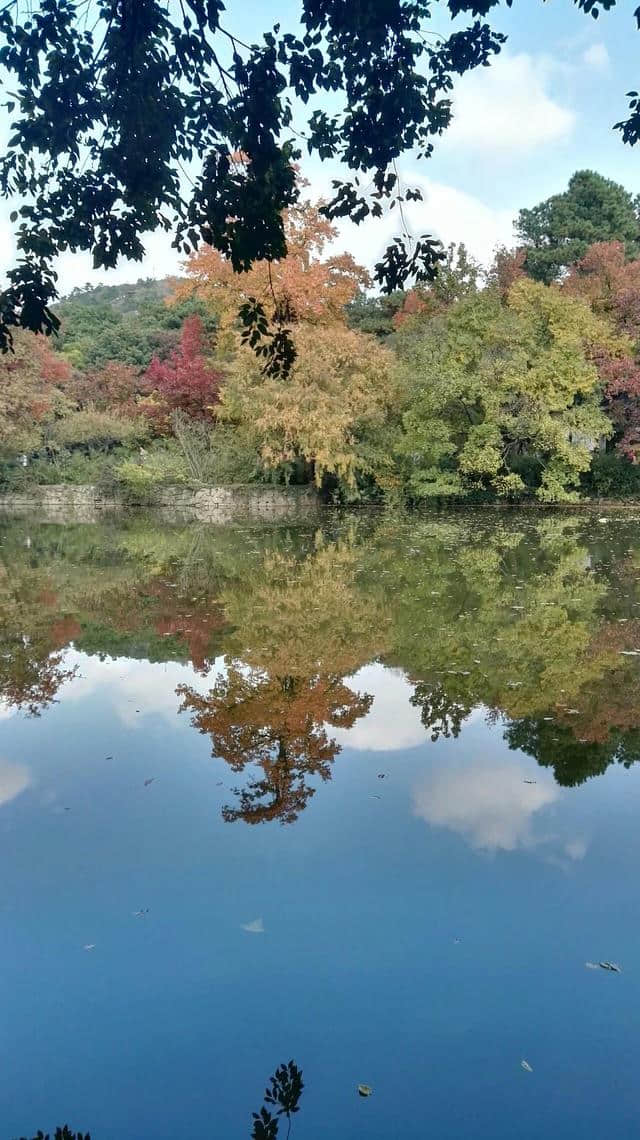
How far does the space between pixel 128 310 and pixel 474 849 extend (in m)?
59.5

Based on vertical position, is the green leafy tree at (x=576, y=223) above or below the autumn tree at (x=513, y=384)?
above

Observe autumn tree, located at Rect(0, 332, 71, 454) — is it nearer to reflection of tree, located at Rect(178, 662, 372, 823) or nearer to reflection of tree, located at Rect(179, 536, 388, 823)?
reflection of tree, located at Rect(179, 536, 388, 823)

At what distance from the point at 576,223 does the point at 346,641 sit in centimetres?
2829

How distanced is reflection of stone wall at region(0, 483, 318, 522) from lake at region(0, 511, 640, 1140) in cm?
1517

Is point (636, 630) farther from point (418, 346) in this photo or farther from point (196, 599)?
point (418, 346)

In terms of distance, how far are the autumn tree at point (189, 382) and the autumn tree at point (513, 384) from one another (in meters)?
8.25

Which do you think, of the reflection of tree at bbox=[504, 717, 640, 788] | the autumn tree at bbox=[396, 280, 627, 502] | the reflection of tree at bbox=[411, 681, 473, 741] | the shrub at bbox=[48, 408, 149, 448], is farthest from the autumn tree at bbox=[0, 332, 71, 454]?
the reflection of tree at bbox=[504, 717, 640, 788]

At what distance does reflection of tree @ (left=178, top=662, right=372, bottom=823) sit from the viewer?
4.07m

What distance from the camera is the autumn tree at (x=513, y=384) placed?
1936cm

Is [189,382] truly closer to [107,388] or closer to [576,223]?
[107,388]

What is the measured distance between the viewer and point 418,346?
66.7 ft

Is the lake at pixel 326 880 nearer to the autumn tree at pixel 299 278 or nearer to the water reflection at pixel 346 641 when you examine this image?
the water reflection at pixel 346 641

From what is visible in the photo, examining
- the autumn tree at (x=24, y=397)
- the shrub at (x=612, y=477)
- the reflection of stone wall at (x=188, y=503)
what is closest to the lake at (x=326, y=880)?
the reflection of stone wall at (x=188, y=503)

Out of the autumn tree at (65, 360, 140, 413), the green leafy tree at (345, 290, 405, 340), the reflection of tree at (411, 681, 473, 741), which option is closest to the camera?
the reflection of tree at (411, 681, 473, 741)
